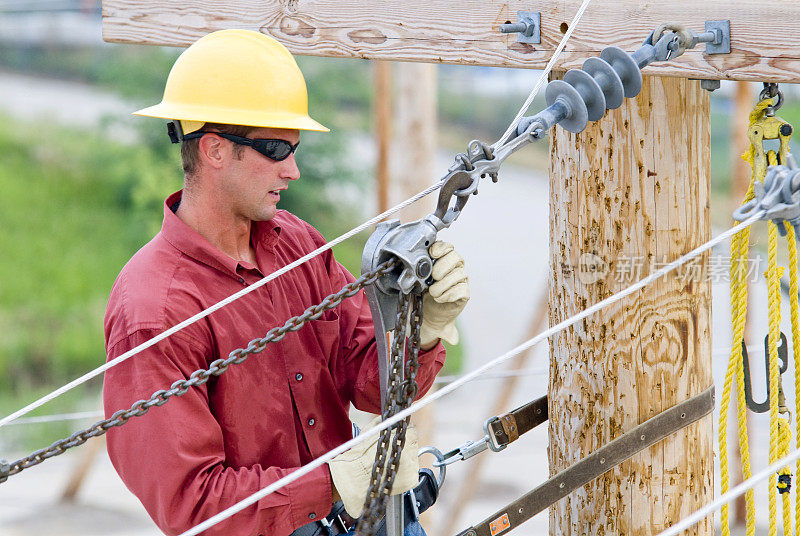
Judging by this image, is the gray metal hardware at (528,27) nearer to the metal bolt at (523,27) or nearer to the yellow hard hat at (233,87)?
the metal bolt at (523,27)

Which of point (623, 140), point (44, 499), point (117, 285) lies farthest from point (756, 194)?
point (44, 499)

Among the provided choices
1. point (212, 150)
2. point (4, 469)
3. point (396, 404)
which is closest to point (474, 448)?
point (396, 404)

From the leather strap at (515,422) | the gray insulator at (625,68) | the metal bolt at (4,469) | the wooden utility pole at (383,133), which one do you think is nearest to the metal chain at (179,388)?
the metal bolt at (4,469)

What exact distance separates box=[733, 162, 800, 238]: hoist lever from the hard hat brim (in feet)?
3.01

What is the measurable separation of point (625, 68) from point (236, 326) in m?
1.00

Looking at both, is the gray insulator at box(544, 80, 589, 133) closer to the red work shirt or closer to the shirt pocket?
the red work shirt

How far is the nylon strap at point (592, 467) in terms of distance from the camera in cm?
241

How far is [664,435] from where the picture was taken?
8.00ft

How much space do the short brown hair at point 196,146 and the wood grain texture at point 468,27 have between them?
1.72 ft

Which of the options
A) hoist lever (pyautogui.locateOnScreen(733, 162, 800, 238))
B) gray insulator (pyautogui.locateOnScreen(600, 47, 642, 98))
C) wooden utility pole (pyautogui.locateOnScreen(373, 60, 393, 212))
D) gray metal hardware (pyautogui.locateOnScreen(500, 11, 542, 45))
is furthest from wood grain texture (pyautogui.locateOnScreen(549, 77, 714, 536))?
wooden utility pole (pyautogui.locateOnScreen(373, 60, 393, 212))

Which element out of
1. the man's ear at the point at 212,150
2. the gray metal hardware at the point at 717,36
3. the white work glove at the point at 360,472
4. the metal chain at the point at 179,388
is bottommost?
the white work glove at the point at 360,472

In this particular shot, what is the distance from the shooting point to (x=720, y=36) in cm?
200

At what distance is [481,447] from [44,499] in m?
7.90

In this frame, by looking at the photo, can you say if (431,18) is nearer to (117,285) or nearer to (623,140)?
(623,140)
